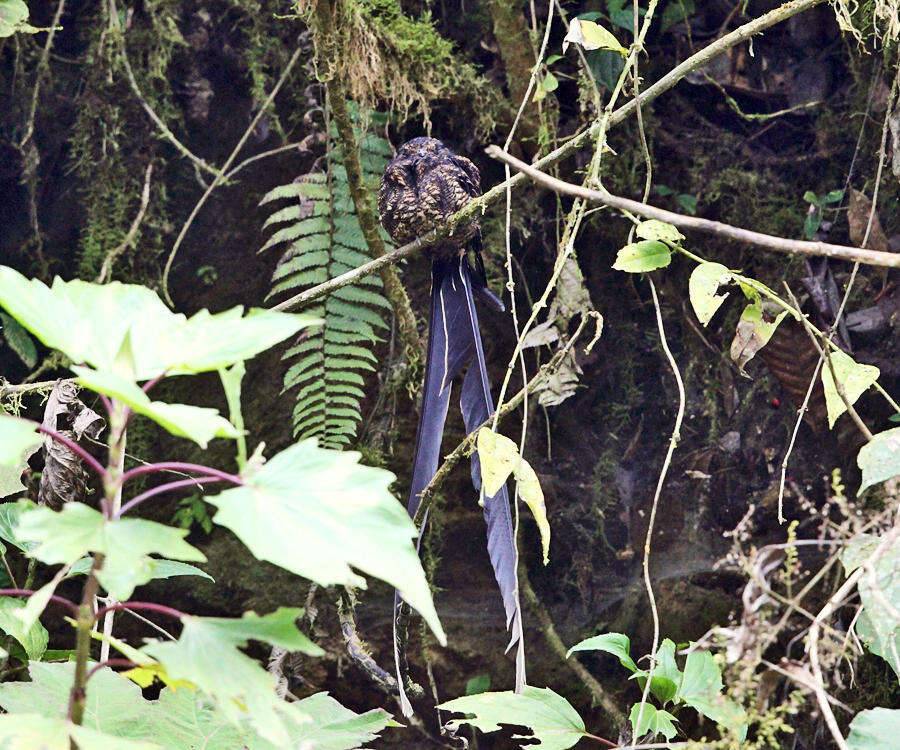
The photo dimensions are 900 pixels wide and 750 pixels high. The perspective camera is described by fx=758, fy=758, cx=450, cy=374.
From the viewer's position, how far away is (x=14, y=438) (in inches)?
22.3

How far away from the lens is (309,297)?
140 centimetres

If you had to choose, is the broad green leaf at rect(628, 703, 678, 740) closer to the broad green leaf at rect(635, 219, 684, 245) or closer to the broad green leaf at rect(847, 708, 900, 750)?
the broad green leaf at rect(847, 708, 900, 750)

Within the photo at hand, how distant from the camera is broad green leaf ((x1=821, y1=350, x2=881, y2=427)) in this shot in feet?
3.50

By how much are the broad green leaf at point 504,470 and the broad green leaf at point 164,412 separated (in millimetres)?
561

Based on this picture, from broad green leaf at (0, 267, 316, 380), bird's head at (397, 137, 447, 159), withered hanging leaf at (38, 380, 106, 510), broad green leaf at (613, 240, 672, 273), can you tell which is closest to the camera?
broad green leaf at (0, 267, 316, 380)

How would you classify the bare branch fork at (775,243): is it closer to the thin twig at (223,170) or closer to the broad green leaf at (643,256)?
the broad green leaf at (643,256)

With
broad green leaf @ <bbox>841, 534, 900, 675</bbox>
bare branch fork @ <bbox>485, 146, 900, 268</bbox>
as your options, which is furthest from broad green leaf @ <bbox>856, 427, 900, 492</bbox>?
bare branch fork @ <bbox>485, 146, 900, 268</bbox>

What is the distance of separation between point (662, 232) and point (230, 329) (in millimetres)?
698

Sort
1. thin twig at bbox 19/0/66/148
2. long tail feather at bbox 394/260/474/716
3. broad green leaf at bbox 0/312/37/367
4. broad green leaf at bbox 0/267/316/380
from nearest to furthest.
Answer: broad green leaf at bbox 0/267/316/380 → long tail feather at bbox 394/260/474/716 → broad green leaf at bbox 0/312/37/367 → thin twig at bbox 19/0/66/148

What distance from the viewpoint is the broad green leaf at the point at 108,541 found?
1.68 ft

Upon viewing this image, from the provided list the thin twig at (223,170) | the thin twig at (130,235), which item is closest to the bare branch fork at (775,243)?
the thin twig at (223,170)

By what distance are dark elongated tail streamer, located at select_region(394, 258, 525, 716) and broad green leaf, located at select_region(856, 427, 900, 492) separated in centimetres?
52

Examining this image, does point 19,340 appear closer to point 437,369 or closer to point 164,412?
point 437,369

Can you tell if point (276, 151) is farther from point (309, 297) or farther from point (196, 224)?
point (309, 297)
